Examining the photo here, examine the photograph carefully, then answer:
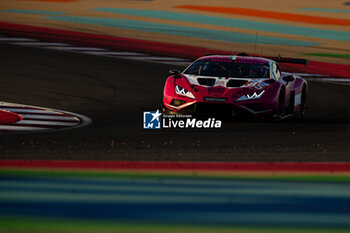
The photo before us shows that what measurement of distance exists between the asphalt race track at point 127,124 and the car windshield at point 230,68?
0.90 m

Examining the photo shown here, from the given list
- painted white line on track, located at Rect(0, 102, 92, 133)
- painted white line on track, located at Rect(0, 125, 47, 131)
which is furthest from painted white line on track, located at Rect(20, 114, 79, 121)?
painted white line on track, located at Rect(0, 125, 47, 131)

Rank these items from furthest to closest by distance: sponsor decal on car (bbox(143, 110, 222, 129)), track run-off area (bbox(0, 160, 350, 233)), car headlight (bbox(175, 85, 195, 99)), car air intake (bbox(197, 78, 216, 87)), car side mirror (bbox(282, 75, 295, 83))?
car side mirror (bbox(282, 75, 295, 83)) → car air intake (bbox(197, 78, 216, 87)) → car headlight (bbox(175, 85, 195, 99)) → sponsor decal on car (bbox(143, 110, 222, 129)) → track run-off area (bbox(0, 160, 350, 233))

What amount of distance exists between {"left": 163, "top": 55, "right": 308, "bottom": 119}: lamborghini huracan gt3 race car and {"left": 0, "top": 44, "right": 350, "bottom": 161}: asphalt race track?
1.05 feet

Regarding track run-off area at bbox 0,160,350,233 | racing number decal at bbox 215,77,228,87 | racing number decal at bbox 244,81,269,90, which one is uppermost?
racing number decal at bbox 215,77,228,87

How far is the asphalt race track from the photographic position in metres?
9.98

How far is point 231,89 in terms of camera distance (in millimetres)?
13875

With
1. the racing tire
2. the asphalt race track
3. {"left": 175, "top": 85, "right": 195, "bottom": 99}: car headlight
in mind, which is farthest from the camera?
the racing tire

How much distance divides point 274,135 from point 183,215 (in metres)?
5.99

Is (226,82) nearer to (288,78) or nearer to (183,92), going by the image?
(183,92)

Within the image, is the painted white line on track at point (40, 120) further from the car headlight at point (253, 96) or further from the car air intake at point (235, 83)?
the car headlight at point (253, 96)

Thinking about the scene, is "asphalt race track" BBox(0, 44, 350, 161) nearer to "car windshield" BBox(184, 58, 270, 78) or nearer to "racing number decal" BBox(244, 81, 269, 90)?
"racing number decal" BBox(244, 81, 269, 90)

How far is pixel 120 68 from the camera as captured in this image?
22609 mm

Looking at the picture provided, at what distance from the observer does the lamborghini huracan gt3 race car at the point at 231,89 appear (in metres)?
13.8

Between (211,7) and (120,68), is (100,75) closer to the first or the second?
(120,68)
